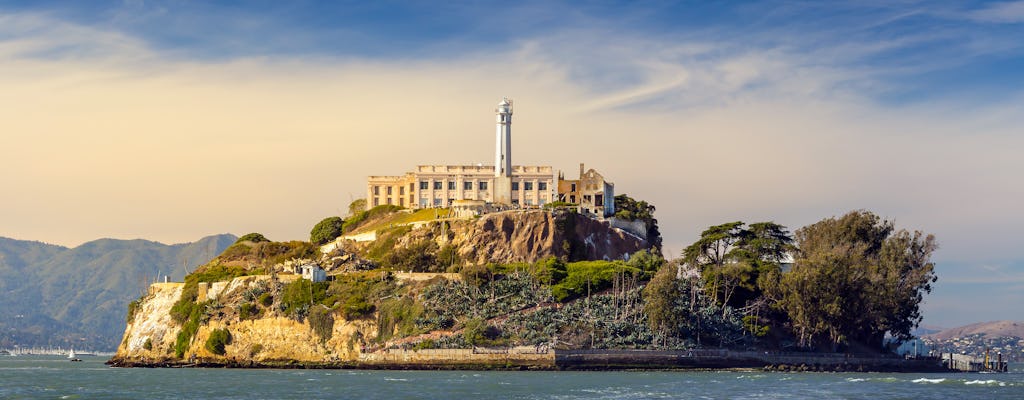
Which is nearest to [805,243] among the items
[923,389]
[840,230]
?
[840,230]

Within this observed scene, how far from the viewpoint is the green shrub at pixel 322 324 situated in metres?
131

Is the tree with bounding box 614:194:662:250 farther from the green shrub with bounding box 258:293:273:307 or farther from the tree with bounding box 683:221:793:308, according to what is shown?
the green shrub with bounding box 258:293:273:307

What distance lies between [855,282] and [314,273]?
176ft

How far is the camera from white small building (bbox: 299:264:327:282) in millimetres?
137375

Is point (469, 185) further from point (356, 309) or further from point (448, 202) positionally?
point (356, 309)

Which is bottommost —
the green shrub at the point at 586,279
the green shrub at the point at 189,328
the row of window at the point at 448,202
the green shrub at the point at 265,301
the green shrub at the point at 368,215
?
the green shrub at the point at 189,328

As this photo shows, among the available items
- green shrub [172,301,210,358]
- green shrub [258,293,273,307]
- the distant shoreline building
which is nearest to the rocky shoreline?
green shrub [258,293,273,307]

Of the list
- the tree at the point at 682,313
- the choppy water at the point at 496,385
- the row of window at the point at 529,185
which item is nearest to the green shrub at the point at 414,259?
the row of window at the point at 529,185

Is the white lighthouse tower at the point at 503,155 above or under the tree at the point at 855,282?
above

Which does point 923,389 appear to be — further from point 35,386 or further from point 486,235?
point 35,386

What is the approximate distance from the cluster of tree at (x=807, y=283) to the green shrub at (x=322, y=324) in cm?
3077

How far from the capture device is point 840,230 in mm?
135750

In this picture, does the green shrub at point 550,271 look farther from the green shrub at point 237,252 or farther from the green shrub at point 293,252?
the green shrub at point 237,252

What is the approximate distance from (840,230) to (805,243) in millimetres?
3843
